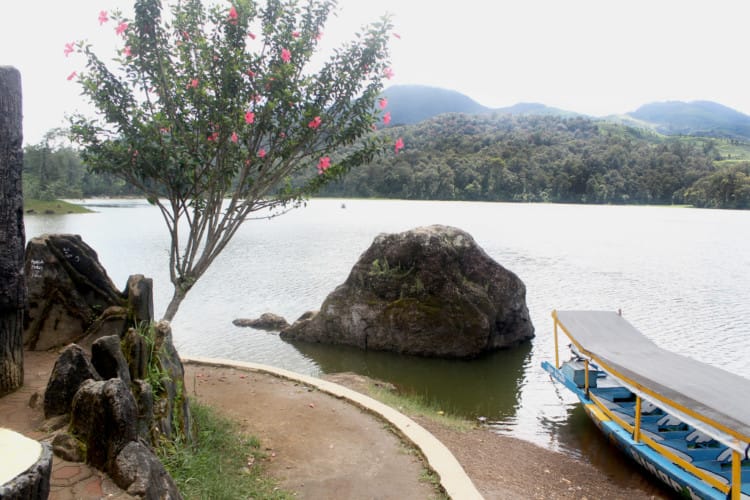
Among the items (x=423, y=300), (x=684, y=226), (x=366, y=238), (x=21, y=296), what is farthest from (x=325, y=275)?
(x=684, y=226)

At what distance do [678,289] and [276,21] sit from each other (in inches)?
892

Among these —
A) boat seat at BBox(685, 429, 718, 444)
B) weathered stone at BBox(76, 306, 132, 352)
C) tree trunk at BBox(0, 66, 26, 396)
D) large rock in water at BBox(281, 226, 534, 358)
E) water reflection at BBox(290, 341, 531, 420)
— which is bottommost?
water reflection at BBox(290, 341, 531, 420)

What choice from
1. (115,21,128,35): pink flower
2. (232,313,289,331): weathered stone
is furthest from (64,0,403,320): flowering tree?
(232,313,289,331): weathered stone

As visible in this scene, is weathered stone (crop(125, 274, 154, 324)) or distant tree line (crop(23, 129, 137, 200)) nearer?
weathered stone (crop(125, 274, 154, 324))

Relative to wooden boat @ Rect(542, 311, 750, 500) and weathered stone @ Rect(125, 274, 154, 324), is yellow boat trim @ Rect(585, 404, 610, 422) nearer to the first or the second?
wooden boat @ Rect(542, 311, 750, 500)

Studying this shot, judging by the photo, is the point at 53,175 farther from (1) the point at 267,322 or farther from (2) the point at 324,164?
(2) the point at 324,164

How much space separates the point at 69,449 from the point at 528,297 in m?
20.6

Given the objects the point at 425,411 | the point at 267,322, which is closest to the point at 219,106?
the point at 425,411

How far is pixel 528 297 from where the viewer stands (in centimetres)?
2250

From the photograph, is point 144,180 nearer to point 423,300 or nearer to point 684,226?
point 423,300

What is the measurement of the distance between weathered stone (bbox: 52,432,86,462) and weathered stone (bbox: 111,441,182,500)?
402 millimetres

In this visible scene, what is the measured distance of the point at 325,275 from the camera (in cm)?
2622

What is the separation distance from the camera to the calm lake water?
42.8 ft

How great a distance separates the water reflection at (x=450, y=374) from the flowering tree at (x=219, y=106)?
7057mm
